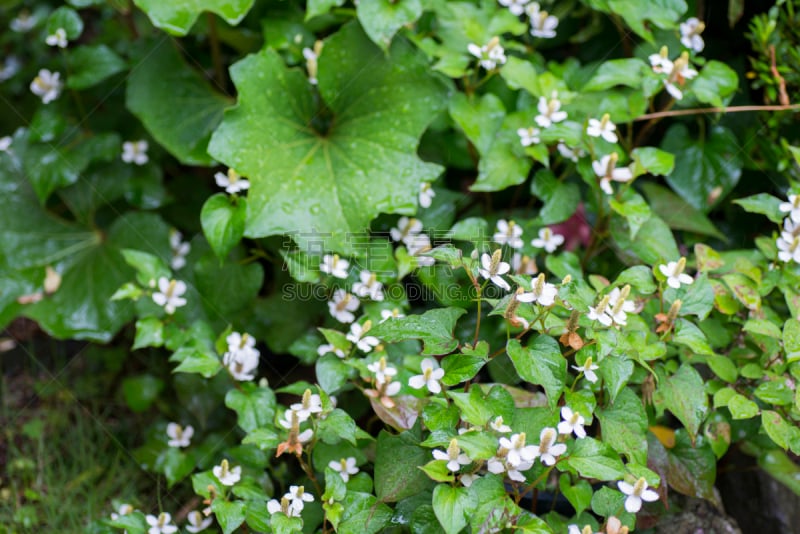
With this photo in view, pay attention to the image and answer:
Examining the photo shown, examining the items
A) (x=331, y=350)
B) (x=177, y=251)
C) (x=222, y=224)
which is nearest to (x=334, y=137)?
(x=222, y=224)

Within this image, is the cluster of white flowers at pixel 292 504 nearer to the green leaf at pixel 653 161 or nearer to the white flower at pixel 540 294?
the white flower at pixel 540 294

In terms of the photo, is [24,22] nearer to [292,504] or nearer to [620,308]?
[292,504]

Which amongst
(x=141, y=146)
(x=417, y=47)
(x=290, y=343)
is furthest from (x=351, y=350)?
(x=141, y=146)

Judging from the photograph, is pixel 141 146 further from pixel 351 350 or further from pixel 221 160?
pixel 351 350

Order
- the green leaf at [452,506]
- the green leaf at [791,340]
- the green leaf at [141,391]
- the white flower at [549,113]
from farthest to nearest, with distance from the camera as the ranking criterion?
the green leaf at [141,391], the white flower at [549,113], the green leaf at [791,340], the green leaf at [452,506]

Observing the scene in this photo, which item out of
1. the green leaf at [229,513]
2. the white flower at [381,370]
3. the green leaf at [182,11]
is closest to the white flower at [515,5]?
the green leaf at [182,11]

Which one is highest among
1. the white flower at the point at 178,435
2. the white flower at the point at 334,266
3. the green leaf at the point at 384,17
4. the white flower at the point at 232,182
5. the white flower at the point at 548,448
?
the green leaf at the point at 384,17

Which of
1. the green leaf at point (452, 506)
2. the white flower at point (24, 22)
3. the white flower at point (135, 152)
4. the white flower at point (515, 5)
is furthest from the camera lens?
the white flower at point (24, 22)

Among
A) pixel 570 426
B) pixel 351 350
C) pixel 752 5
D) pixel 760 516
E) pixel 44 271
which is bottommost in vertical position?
pixel 760 516
